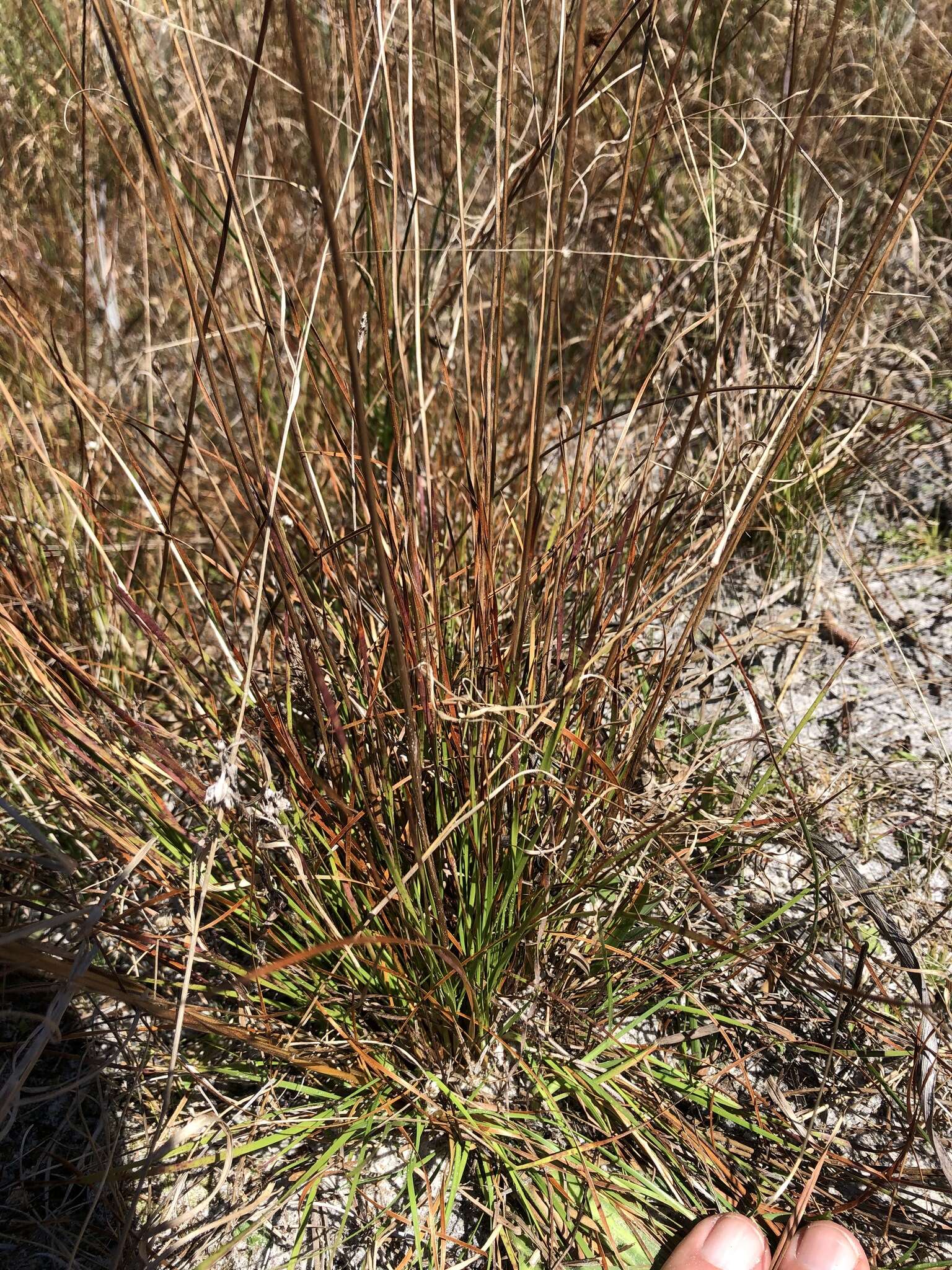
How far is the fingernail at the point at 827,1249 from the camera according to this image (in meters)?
0.99

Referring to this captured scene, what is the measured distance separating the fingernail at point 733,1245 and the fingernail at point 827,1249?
0.05 meters

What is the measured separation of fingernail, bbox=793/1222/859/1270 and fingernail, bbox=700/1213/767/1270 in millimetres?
51

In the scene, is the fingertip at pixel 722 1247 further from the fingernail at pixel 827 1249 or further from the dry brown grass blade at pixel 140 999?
the dry brown grass blade at pixel 140 999

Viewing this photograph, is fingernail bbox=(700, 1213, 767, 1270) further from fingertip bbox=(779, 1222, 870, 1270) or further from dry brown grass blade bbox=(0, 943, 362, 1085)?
dry brown grass blade bbox=(0, 943, 362, 1085)

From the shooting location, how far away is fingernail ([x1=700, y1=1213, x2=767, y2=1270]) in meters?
1.00

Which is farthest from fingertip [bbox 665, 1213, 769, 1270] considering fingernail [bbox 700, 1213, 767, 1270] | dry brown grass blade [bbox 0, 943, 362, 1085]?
dry brown grass blade [bbox 0, 943, 362, 1085]

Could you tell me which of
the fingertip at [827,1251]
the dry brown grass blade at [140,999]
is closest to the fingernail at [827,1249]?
the fingertip at [827,1251]

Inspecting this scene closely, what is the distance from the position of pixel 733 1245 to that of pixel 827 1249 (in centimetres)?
10

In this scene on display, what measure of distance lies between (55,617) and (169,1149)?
0.77 meters

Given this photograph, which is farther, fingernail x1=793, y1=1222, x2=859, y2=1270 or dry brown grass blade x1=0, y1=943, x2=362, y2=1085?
fingernail x1=793, y1=1222, x2=859, y2=1270

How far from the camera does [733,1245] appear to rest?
3.30 ft

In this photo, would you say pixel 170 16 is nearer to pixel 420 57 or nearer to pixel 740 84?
pixel 420 57

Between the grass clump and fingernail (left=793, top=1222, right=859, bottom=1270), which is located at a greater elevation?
the grass clump

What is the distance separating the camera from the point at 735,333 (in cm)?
179
